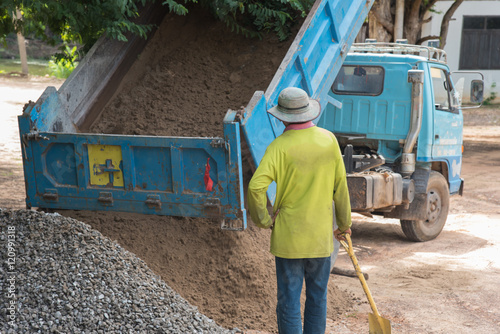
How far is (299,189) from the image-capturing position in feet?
11.7

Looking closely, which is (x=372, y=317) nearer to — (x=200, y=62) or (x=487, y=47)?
(x=200, y=62)

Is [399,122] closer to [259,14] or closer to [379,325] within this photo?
[259,14]

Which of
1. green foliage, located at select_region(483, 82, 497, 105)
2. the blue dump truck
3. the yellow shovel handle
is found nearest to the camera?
the yellow shovel handle

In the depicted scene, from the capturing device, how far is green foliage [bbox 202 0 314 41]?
6043 millimetres

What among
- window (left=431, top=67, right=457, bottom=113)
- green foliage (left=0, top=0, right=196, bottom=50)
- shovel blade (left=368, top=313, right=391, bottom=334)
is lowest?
shovel blade (left=368, top=313, right=391, bottom=334)

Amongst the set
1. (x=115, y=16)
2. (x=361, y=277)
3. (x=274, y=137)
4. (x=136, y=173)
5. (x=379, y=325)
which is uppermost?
(x=115, y=16)

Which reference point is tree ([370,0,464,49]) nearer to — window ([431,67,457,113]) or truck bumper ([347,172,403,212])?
window ([431,67,457,113])

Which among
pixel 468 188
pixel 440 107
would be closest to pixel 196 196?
pixel 440 107

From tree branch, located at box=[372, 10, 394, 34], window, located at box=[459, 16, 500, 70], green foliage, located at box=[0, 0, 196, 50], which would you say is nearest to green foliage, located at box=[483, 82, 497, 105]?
window, located at box=[459, 16, 500, 70]

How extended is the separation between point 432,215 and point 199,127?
147 inches

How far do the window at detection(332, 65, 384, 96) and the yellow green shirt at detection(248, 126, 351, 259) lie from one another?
3.67 metres

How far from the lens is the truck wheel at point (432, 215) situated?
744cm

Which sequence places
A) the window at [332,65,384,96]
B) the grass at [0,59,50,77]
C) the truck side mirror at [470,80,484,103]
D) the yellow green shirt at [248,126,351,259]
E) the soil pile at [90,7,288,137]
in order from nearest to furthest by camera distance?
the yellow green shirt at [248,126,351,259] < the soil pile at [90,7,288,137] < the window at [332,65,384,96] < the truck side mirror at [470,80,484,103] < the grass at [0,59,50,77]

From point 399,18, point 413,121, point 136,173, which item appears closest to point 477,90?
point 413,121
